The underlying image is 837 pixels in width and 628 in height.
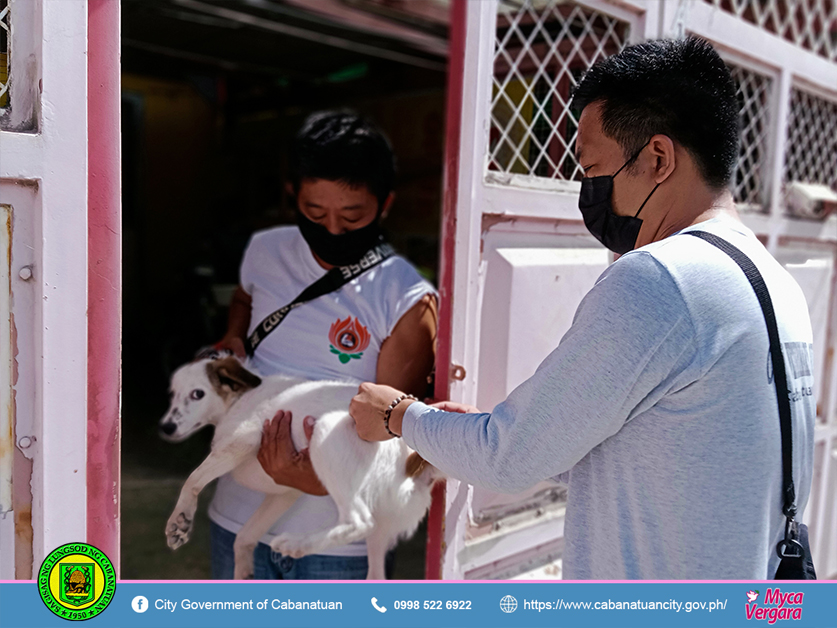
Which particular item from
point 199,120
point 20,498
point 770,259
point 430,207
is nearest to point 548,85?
point 770,259

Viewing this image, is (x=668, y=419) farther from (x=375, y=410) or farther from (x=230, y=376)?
(x=230, y=376)

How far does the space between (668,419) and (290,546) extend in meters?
1.12

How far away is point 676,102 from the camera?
138cm

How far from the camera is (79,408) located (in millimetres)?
1503

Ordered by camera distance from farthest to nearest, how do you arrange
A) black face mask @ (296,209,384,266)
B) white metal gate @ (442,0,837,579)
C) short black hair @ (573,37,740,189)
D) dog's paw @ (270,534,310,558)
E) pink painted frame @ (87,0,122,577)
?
1. black face mask @ (296,209,384,266)
2. white metal gate @ (442,0,837,579)
3. dog's paw @ (270,534,310,558)
4. pink painted frame @ (87,0,122,577)
5. short black hair @ (573,37,740,189)

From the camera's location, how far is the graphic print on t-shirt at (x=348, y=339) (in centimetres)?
206

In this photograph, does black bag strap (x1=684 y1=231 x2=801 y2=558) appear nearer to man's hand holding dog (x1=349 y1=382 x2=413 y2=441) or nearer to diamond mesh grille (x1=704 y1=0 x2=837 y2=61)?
man's hand holding dog (x1=349 y1=382 x2=413 y2=441)

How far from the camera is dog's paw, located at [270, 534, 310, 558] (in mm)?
1856

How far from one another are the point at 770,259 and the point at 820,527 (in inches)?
113

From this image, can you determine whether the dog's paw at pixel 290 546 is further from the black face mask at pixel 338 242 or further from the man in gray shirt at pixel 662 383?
the black face mask at pixel 338 242
